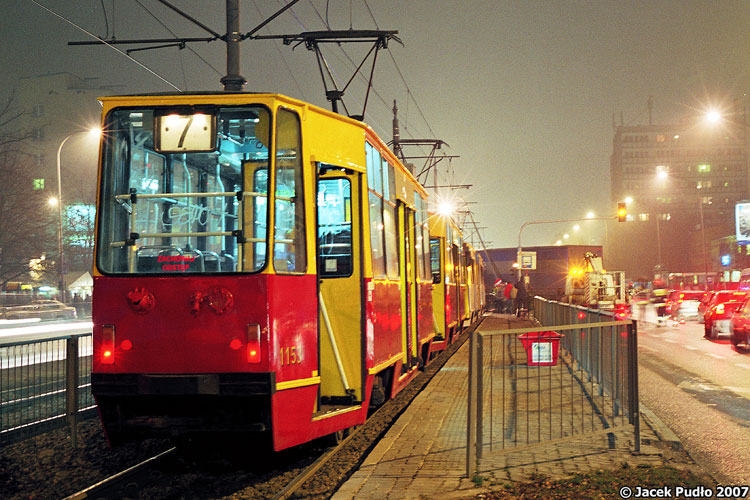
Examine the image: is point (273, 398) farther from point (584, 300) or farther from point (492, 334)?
point (584, 300)

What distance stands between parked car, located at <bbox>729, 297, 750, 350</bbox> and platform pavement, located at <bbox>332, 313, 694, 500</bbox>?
42.3ft

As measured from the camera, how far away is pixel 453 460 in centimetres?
746

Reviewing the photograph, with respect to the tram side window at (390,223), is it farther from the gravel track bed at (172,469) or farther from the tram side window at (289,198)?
the tram side window at (289,198)

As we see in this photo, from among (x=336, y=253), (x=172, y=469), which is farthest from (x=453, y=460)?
(x=172, y=469)

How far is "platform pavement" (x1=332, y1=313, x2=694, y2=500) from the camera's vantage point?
6416 millimetres

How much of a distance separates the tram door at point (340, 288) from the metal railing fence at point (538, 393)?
1.57m

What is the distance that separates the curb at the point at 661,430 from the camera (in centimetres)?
851

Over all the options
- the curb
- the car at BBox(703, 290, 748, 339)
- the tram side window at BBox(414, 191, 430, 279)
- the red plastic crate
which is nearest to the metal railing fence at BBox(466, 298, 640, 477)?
the red plastic crate

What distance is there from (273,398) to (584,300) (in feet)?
131

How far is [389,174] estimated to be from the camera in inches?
424

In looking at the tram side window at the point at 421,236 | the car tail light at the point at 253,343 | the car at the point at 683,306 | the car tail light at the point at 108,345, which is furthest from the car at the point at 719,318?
the car tail light at the point at 108,345

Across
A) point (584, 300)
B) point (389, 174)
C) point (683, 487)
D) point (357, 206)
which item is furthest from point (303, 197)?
point (584, 300)

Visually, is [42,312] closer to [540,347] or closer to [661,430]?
[661,430]

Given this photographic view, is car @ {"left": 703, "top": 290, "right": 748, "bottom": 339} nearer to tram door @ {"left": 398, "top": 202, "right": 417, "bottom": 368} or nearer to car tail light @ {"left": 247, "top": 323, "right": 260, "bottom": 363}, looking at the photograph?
tram door @ {"left": 398, "top": 202, "right": 417, "bottom": 368}
